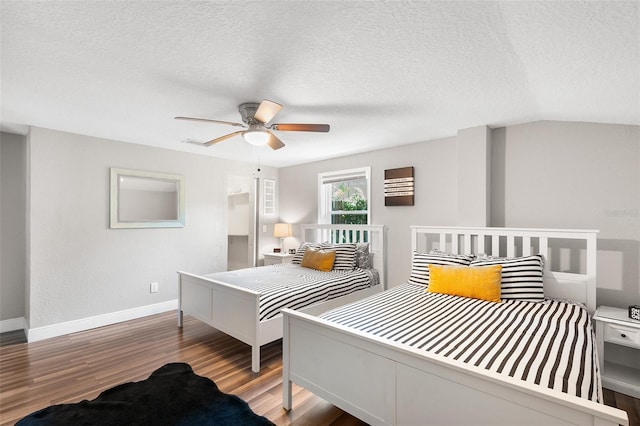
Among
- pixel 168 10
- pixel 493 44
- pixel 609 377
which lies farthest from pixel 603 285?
pixel 168 10

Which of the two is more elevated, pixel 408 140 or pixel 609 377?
pixel 408 140

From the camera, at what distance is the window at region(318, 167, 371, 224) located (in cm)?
461

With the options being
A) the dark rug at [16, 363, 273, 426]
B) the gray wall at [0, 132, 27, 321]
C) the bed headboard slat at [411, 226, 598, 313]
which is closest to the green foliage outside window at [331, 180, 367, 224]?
the bed headboard slat at [411, 226, 598, 313]

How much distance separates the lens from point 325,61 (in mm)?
1890

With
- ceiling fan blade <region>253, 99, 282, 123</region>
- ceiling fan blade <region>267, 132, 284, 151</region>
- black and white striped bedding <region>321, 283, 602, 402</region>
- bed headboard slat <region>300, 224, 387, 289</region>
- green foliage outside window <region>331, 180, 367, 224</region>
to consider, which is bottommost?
black and white striped bedding <region>321, 283, 602, 402</region>

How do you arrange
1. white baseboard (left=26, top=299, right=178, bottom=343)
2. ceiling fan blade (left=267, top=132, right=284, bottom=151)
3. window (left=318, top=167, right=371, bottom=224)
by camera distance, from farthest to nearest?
window (left=318, top=167, right=371, bottom=224)
white baseboard (left=26, top=299, right=178, bottom=343)
ceiling fan blade (left=267, top=132, right=284, bottom=151)

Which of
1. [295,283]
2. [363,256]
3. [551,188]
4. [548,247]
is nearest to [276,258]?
[363,256]

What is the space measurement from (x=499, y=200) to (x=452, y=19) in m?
2.45

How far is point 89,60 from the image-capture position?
187 cm

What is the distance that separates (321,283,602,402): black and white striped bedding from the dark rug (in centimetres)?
87

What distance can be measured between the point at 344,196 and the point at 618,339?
3454 millimetres

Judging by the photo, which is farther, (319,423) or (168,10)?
(319,423)

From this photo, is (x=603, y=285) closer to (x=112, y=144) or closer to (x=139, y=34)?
(x=139, y=34)

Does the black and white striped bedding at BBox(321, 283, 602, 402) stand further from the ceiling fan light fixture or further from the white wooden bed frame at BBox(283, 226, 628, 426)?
the ceiling fan light fixture
